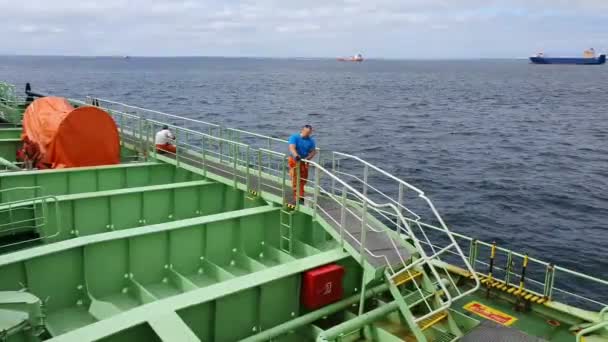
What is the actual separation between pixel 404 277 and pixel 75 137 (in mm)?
11250

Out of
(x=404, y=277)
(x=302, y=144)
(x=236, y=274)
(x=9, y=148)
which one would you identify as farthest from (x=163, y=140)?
(x=404, y=277)

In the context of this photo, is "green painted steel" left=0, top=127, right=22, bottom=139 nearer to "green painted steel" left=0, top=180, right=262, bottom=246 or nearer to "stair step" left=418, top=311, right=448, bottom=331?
"green painted steel" left=0, top=180, right=262, bottom=246

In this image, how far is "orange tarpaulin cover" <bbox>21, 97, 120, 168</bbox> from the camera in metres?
15.5

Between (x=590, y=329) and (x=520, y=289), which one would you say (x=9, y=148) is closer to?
A: (x=520, y=289)

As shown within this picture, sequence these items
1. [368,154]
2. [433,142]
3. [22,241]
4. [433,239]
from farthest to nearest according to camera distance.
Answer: [433,142]
[368,154]
[433,239]
[22,241]

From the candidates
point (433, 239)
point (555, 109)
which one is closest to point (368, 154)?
point (433, 239)

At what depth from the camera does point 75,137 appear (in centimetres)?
1572

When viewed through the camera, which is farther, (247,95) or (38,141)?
(247,95)

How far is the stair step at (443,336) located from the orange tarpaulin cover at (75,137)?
11751mm

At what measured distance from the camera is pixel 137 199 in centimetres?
1324

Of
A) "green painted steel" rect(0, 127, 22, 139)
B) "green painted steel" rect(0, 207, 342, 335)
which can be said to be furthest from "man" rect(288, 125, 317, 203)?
"green painted steel" rect(0, 127, 22, 139)

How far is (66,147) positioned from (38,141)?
4.35 ft

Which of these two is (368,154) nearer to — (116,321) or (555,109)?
(116,321)

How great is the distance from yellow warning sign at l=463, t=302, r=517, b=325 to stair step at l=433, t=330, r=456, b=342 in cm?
165
